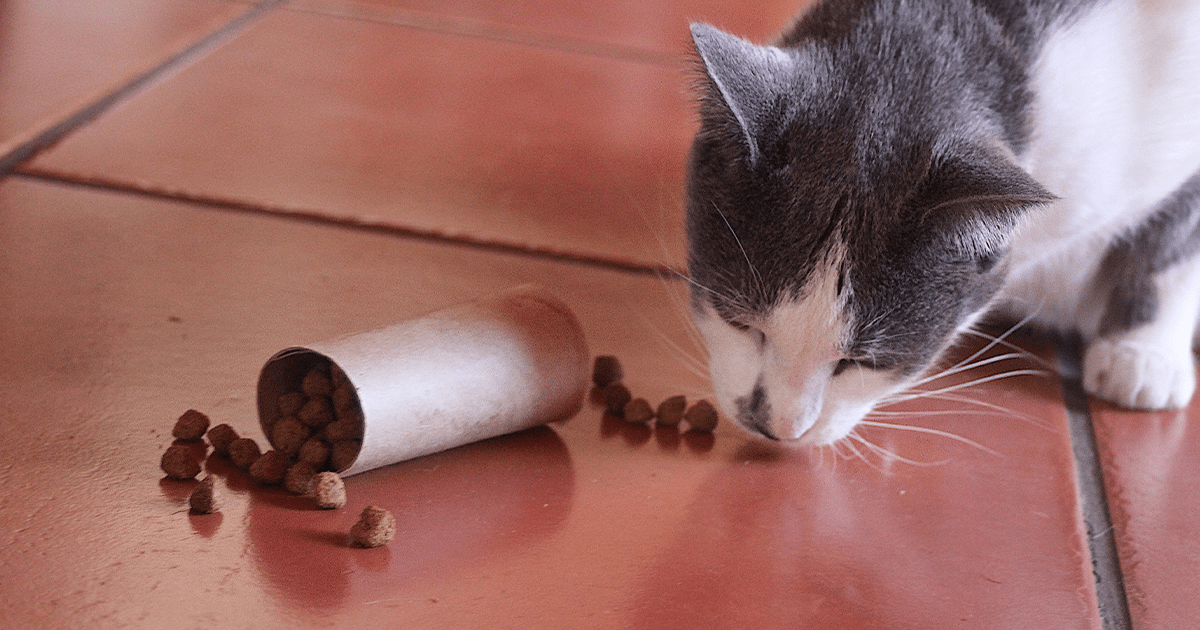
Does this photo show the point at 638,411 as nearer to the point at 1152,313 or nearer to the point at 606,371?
the point at 606,371

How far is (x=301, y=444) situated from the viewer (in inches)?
39.6

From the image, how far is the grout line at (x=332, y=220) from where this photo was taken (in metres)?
1.50

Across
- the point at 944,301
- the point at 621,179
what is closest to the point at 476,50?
the point at 621,179

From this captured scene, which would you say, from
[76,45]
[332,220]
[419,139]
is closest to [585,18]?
[419,139]

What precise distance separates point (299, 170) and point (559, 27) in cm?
110

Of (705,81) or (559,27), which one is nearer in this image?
(705,81)

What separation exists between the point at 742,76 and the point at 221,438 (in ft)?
1.89

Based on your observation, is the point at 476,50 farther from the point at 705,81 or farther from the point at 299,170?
the point at 705,81

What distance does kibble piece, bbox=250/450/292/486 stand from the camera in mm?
980

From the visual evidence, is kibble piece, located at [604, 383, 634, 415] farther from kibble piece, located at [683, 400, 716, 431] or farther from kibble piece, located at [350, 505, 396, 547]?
kibble piece, located at [350, 505, 396, 547]

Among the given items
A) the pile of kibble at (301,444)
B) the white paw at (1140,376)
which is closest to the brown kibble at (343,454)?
the pile of kibble at (301,444)

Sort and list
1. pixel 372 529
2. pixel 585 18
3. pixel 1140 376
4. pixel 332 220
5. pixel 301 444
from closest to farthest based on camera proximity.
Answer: pixel 372 529, pixel 301 444, pixel 1140 376, pixel 332 220, pixel 585 18

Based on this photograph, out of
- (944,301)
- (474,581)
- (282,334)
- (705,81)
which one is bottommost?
(474,581)

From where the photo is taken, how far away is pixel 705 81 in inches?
40.9
